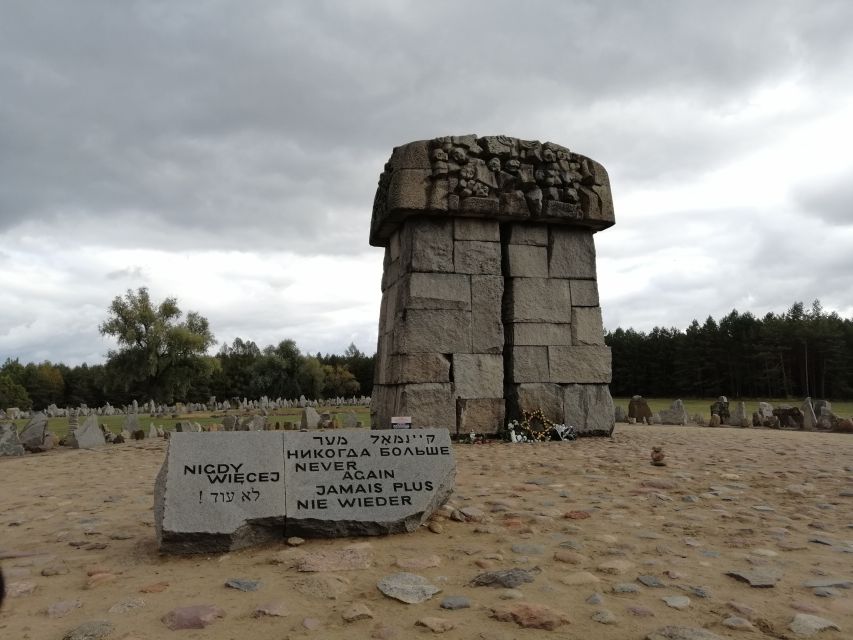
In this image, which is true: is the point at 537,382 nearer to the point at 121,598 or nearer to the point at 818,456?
the point at 818,456

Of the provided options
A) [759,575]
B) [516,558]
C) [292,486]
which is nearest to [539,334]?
[292,486]

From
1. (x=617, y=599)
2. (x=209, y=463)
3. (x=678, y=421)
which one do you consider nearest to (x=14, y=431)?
(x=209, y=463)

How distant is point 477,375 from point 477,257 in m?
1.83

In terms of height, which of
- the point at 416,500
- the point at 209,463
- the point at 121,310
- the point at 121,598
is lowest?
the point at 121,598

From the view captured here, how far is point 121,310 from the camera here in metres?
43.3

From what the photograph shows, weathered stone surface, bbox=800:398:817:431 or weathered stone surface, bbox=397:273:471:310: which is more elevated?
weathered stone surface, bbox=397:273:471:310

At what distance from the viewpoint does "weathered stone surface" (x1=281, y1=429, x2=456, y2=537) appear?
4.26 metres

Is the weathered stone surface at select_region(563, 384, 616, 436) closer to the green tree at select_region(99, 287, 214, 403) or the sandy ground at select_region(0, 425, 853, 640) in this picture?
the sandy ground at select_region(0, 425, 853, 640)

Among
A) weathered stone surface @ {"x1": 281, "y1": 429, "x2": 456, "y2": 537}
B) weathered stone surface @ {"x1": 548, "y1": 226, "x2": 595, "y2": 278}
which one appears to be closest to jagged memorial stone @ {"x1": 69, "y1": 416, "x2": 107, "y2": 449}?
weathered stone surface @ {"x1": 281, "y1": 429, "x2": 456, "y2": 537}

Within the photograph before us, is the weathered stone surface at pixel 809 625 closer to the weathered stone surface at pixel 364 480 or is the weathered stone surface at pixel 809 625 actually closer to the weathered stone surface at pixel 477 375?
the weathered stone surface at pixel 364 480

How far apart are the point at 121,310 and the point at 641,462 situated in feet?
141

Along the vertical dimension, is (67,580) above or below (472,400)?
below

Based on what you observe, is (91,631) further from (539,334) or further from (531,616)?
(539,334)

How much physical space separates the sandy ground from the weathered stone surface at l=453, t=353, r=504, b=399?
8.33ft
